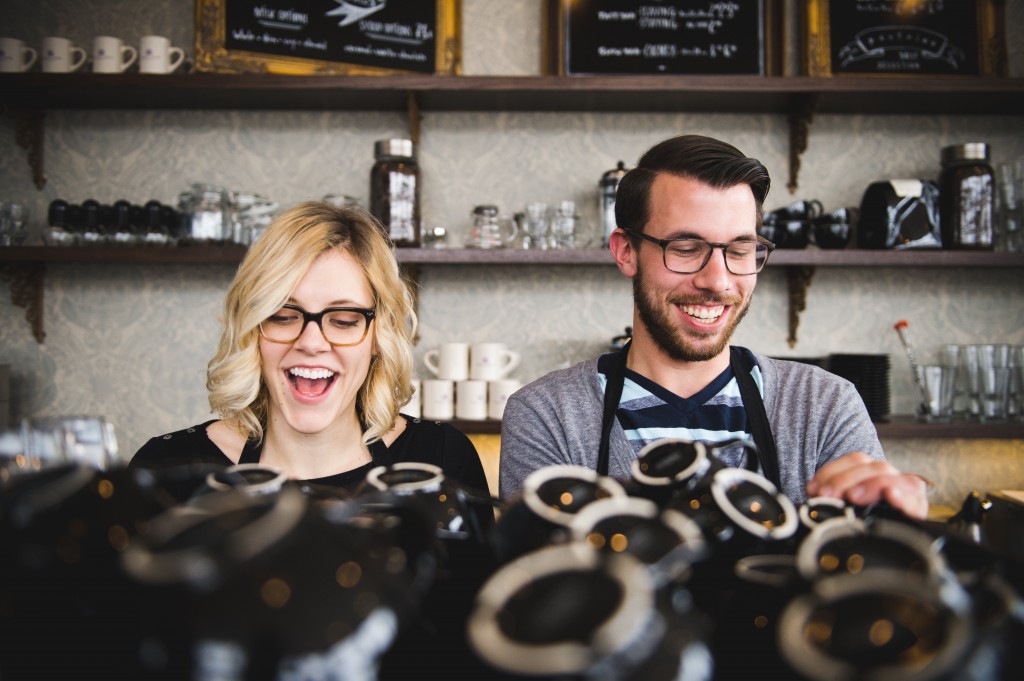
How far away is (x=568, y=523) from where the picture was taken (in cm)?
44

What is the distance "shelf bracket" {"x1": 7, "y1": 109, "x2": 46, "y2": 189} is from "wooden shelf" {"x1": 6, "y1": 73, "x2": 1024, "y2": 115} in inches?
1.1

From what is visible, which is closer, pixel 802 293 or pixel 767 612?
pixel 767 612

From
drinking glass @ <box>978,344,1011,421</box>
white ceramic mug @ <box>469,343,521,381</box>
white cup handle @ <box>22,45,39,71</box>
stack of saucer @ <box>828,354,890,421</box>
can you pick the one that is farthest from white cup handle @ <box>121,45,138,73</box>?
drinking glass @ <box>978,344,1011,421</box>

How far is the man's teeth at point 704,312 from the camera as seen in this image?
1290mm

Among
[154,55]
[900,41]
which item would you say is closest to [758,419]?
[900,41]

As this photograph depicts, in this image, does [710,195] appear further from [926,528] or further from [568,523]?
[568,523]

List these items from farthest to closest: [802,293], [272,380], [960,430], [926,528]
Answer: [802,293]
[960,430]
[272,380]
[926,528]

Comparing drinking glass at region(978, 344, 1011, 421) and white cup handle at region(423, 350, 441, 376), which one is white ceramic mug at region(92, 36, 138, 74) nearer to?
white cup handle at region(423, 350, 441, 376)

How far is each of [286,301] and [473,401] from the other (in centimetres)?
98

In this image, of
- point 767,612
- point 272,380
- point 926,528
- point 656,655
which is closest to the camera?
point 656,655

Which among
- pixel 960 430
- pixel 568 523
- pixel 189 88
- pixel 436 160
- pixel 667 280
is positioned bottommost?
pixel 960 430

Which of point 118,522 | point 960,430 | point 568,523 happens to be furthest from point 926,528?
point 960,430

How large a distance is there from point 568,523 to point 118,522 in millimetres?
254

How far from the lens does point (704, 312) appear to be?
1.29m
